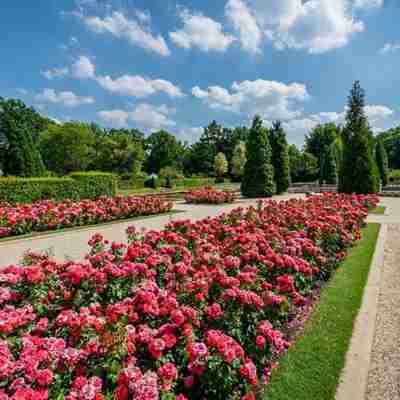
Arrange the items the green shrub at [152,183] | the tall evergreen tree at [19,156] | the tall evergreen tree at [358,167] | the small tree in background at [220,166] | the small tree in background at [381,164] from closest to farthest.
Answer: the tall evergreen tree at [358,167] → the tall evergreen tree at [19,156] → the small tree in background at [381,164] → the green shrub at [152,183] → the small tree in background at [220,166]

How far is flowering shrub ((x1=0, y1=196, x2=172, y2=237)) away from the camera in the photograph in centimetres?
797

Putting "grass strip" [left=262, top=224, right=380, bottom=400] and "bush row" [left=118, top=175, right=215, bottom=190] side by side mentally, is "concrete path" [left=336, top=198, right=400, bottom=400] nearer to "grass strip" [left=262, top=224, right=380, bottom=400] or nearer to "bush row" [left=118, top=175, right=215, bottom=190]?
"grass strip" [left=262, top=224, right=380, bottom=400]

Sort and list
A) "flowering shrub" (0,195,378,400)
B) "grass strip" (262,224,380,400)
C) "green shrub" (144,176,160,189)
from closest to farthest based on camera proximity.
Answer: "flowering shrub" (0,195,378,400)
"grass strip" (262,224,380,400)
"green shrub" (144,176,160,189)

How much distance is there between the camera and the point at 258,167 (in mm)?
20234

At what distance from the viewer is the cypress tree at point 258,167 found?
2020 cm

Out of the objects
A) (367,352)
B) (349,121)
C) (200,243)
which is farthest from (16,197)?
(349,121)

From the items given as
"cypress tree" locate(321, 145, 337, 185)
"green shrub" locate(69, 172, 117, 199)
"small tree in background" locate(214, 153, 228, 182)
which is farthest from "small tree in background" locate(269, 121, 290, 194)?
"small tree in background" locate(214, 153, 228, 182)

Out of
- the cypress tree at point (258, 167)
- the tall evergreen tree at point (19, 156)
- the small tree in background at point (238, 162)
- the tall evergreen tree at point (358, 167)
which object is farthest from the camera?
the small tree in background at point (238, 162)

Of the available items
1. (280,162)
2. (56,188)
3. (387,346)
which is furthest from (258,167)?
(387,346)

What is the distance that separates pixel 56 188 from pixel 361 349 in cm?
1245

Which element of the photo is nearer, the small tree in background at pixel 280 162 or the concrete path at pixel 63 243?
the concrete path at pixel 63 243

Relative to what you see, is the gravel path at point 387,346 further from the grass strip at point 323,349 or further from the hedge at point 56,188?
the hedge at point 56,188

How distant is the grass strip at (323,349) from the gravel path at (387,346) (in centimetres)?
23

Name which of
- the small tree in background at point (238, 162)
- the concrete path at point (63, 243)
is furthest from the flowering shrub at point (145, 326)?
the small tree in background at point (238, 162)
